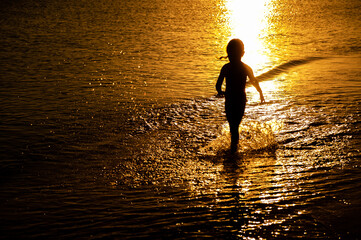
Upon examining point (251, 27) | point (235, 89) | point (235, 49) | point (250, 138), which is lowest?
point (250, 138)

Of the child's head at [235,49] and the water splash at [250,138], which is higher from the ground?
the child's head at [235,49]

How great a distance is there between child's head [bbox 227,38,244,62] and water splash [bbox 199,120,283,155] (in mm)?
1077

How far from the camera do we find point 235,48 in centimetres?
536

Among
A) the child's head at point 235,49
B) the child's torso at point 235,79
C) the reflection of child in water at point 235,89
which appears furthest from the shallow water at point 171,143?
the child's head at point 235,49

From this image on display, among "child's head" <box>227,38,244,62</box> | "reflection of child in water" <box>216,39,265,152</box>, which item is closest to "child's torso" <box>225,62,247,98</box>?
"reflection of child in water" <box>216,39,265,152</box>

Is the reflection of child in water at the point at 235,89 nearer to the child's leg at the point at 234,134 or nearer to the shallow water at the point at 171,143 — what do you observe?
the child's leg at the point at 234,134

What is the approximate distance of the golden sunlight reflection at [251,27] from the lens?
1136 cm

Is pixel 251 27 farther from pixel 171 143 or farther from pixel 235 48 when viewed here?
pixel 171 143

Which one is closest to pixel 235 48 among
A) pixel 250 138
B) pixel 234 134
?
pixel 234 134

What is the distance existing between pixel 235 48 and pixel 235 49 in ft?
0.04

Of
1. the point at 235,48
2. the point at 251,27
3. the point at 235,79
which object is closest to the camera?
the point at 235,48

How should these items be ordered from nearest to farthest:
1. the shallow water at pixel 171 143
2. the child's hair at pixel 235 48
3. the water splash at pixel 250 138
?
1. the shallow water at pixel 171 143
2. the child's hair at pixel 235 48
3. the water splash at pixel 250 138

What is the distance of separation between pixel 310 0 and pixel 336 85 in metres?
19.8

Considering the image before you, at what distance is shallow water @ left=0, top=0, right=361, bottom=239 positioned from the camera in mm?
3801
